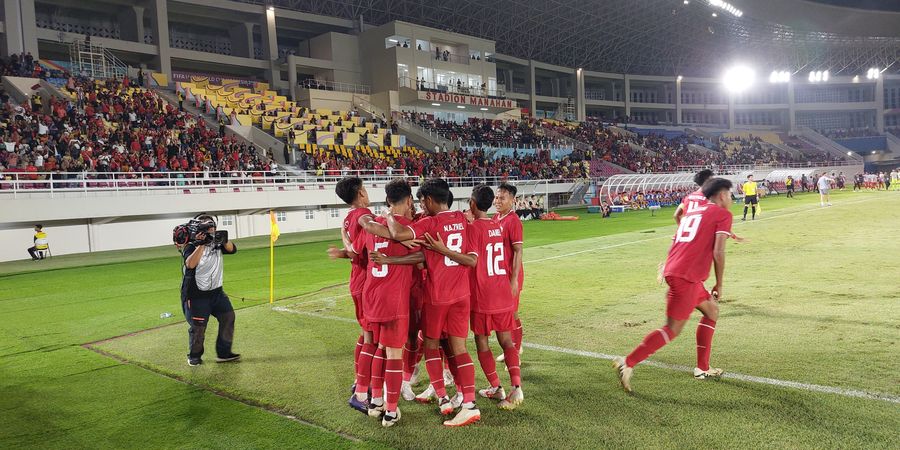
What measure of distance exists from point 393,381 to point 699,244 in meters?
3.25

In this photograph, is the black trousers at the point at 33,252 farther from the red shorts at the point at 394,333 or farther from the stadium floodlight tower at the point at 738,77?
the stadium floodlight tower at the point at 738,77

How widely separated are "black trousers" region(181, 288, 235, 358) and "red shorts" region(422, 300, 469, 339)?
3472 millimetres

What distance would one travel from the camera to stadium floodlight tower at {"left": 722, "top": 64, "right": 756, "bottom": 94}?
86125 millimetres

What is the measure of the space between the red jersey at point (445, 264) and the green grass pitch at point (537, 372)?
1.14m

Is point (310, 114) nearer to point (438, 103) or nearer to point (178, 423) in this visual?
point (438, 103)

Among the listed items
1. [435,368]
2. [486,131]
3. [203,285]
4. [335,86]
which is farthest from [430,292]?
[486,131]

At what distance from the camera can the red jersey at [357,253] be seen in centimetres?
537

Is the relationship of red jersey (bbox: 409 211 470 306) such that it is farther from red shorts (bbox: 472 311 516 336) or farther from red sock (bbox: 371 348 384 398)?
red sock (bbox: 371 348 384 398)

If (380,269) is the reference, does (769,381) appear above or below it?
below

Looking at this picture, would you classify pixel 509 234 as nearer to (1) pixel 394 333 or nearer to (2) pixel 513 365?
(2) pixel 513 365

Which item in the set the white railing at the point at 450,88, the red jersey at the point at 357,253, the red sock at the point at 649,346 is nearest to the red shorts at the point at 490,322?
the red jersey at the point at 357,253

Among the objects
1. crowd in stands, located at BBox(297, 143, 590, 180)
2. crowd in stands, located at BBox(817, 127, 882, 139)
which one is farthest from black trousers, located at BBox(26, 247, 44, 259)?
crowd in stands, located at BBox(817, 127, 882, 139)

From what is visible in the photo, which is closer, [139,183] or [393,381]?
[393,381]

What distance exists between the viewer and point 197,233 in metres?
6.86
